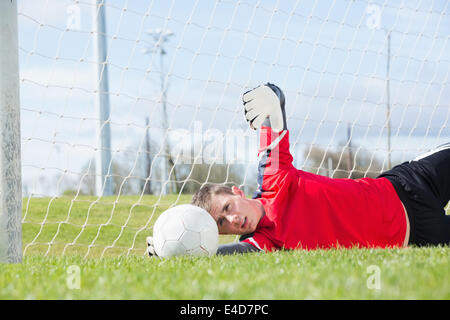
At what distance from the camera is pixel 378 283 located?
1.86 m

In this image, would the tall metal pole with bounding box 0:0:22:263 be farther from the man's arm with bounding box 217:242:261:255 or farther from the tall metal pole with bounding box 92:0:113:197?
the tall metal pole with bounding box 92:0:113:197

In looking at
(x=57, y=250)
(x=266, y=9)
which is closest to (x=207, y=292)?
(x=266, y=9)

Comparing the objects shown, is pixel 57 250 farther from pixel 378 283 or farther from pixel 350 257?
pixel 378 283

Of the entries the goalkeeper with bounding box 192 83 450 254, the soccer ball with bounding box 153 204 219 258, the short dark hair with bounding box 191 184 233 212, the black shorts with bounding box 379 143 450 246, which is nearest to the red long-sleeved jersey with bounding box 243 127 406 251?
the goalkeeper with bounding box 192 83 450 254

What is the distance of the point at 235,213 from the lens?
3.46 metres

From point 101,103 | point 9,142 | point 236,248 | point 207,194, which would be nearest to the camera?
point 9,142

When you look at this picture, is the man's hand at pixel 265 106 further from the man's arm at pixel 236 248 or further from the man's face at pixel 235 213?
the man's arm at pixel 236 248

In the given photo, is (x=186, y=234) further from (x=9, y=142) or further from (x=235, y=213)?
(x=9, y=142)

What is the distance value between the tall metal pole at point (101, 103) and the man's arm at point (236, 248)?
5.02 ft

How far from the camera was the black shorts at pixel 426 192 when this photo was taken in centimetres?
371

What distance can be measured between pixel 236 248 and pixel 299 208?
520 mm

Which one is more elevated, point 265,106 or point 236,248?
point 265,106

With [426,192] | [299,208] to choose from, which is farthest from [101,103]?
[426,192]
